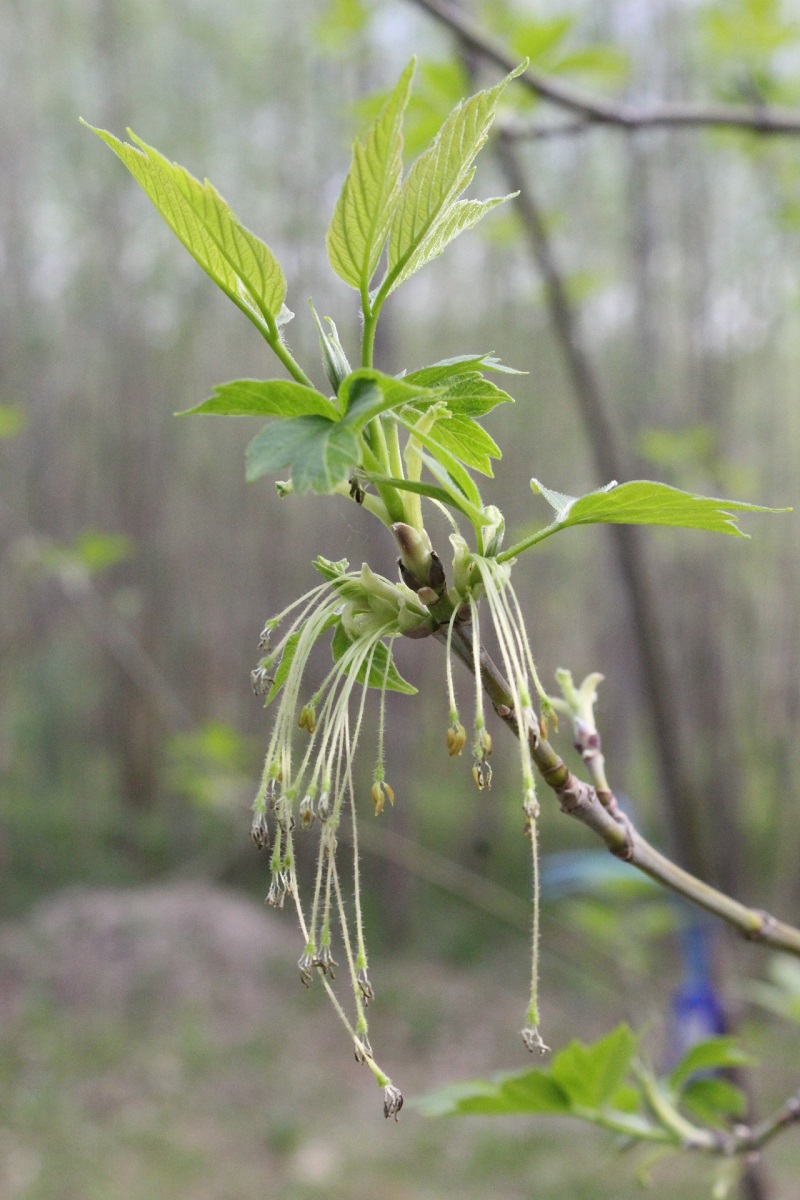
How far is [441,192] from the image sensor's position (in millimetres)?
324

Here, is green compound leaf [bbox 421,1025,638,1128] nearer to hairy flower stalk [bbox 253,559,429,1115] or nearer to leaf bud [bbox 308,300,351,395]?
hairy flower stalk [bbox 253,559,429,1115]

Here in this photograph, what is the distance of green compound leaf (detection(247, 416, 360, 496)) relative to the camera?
291 millimetres

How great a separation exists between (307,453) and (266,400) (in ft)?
0.10

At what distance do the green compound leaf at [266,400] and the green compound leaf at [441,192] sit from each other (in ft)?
0.20

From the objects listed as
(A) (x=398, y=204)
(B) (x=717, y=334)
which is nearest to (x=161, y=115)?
(B) (x=717, y=334)

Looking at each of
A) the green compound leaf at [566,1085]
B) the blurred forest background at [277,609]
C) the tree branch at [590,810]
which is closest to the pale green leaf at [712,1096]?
the green compound leaf at [566,1085]

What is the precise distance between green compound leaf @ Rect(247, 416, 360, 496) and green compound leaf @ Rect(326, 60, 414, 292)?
6 centimetres

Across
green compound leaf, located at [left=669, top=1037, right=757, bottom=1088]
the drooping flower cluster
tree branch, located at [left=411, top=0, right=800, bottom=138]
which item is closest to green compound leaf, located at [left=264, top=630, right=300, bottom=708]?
the drooping flower cluster

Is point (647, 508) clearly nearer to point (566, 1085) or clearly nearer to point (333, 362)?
point (333, 362)

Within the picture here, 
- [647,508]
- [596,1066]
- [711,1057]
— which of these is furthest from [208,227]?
[711,1057]

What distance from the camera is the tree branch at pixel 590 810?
36 centimetres

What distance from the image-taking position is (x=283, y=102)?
454cm

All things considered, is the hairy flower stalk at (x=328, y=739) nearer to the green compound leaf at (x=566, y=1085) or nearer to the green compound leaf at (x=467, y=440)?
the green compound leaf at (x=467, y=440)

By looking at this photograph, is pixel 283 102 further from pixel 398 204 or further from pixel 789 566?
pixel 398 204
